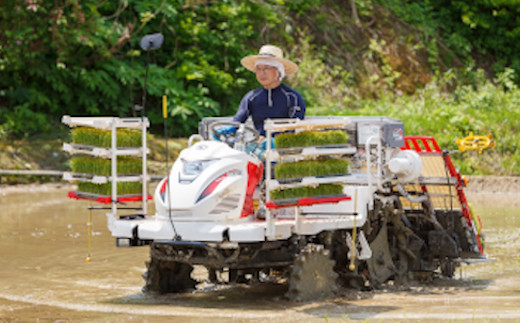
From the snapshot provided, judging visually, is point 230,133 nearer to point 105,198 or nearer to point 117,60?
point 105,198

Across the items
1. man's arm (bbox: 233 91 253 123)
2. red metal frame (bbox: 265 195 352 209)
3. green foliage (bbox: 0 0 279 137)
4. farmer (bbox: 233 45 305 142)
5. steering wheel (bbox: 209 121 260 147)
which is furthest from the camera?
green foliage (bbox: 0 0 279 137)

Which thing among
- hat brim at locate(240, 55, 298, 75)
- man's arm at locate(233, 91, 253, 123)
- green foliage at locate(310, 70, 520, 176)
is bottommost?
man's arm at locate(233, 91, 253, 123)

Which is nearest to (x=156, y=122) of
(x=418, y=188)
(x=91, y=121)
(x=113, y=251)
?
(x=113, y=251)

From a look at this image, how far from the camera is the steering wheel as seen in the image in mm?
8742

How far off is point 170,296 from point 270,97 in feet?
6.92

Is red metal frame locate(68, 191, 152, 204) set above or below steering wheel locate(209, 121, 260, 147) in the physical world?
below

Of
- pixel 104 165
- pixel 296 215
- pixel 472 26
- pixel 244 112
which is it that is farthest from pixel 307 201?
pixel 472 26

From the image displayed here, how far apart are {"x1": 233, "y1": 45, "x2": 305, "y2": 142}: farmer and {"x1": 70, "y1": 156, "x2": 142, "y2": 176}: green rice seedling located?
A: 1.11m

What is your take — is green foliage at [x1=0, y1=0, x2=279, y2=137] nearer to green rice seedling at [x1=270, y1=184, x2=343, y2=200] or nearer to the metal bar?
the metal bar

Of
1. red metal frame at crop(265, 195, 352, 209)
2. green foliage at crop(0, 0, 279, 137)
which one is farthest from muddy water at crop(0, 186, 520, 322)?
green foliage at crop(0, 0, 279, 137)

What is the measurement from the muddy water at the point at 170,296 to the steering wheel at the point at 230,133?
1388mm

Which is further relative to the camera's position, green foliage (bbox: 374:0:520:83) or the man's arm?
green foliage (bbox: 374:0:520:83)

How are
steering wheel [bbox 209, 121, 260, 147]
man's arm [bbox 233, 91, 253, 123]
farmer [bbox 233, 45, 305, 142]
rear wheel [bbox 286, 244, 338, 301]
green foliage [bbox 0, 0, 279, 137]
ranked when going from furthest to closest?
green foliage [bbox 0, 0, 279, 137] < man's arm [bbox 233, 91, 253, 123] < farmer [bbox 233, 45, 305, 142] < steering wheel [bbox 209, 121, 260, 147] < rear wheel [bbox 286, 244, 338, 301]

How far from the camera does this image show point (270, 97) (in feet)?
30.2
